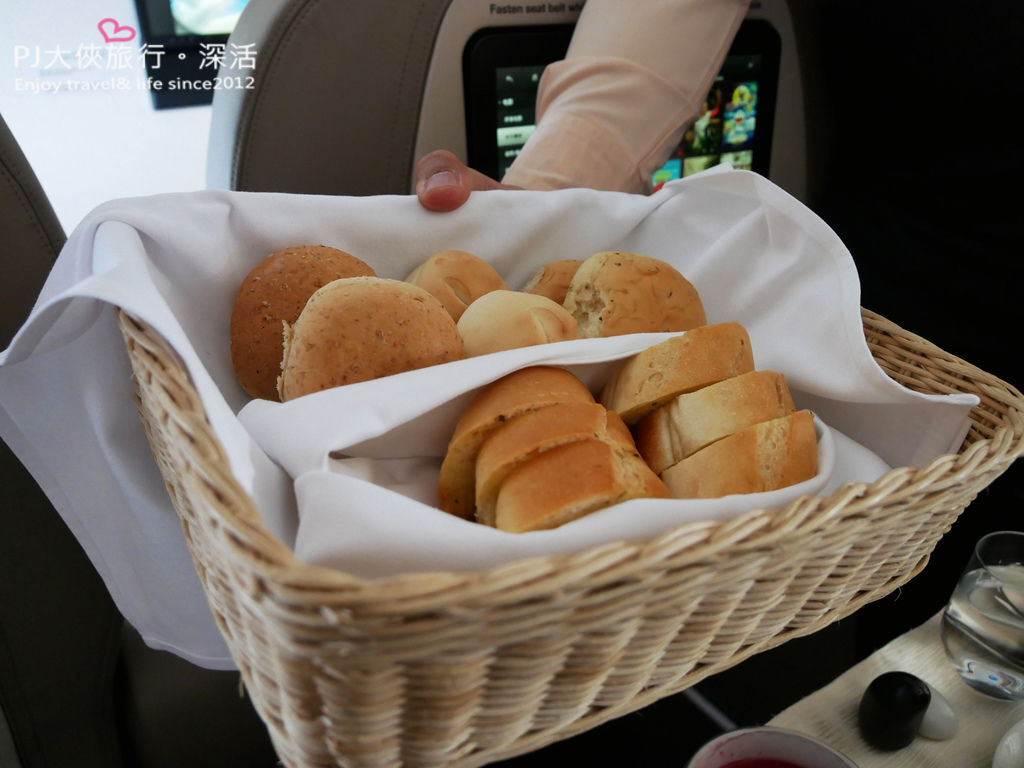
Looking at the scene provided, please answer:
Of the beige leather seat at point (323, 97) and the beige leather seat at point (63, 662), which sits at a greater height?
the beige leather seat at point (323, 97)

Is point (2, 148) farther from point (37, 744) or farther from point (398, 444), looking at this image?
point (37, 744)

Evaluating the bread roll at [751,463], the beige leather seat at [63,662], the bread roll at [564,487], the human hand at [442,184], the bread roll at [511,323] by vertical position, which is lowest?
the beige leather seat at [63,662]

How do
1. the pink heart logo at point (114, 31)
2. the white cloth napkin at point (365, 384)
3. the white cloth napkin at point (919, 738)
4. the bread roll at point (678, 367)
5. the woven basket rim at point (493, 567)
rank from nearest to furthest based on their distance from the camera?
the woven basket rim at point (493, 567) < the white cloth napkin at point (365, 384) < the bread roll at point (678, 367) < the white cloth napkin at point (919, 738) < the pink heart logo at point (114, 31)

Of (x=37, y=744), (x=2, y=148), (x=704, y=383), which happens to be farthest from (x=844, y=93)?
(x=37, y=744)

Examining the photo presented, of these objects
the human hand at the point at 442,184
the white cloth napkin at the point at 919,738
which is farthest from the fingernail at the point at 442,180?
the white cloth napkin at the point at 919,738

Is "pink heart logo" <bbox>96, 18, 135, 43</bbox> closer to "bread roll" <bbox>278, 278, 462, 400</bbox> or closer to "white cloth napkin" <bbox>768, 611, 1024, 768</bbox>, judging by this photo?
"bread roll" <bbox>278, 278, 462, 400</bbox>

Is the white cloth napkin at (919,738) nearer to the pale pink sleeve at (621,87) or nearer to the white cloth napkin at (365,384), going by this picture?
the white cloth napkin at (365,384)

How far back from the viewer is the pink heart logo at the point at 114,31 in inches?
51.3

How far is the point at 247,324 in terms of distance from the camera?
53cm

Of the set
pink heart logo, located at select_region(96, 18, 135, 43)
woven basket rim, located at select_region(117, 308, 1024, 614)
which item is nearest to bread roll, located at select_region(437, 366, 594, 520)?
woven basket rim, located at select_region(117, 308, 1024, 614)

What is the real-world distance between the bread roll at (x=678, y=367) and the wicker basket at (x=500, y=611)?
5.0 inches

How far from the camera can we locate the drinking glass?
63 centimetres

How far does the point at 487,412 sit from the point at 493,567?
→ 12 centimetres

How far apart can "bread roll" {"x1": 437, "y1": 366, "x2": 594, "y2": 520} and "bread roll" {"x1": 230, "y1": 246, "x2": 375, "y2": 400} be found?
0.16 m
